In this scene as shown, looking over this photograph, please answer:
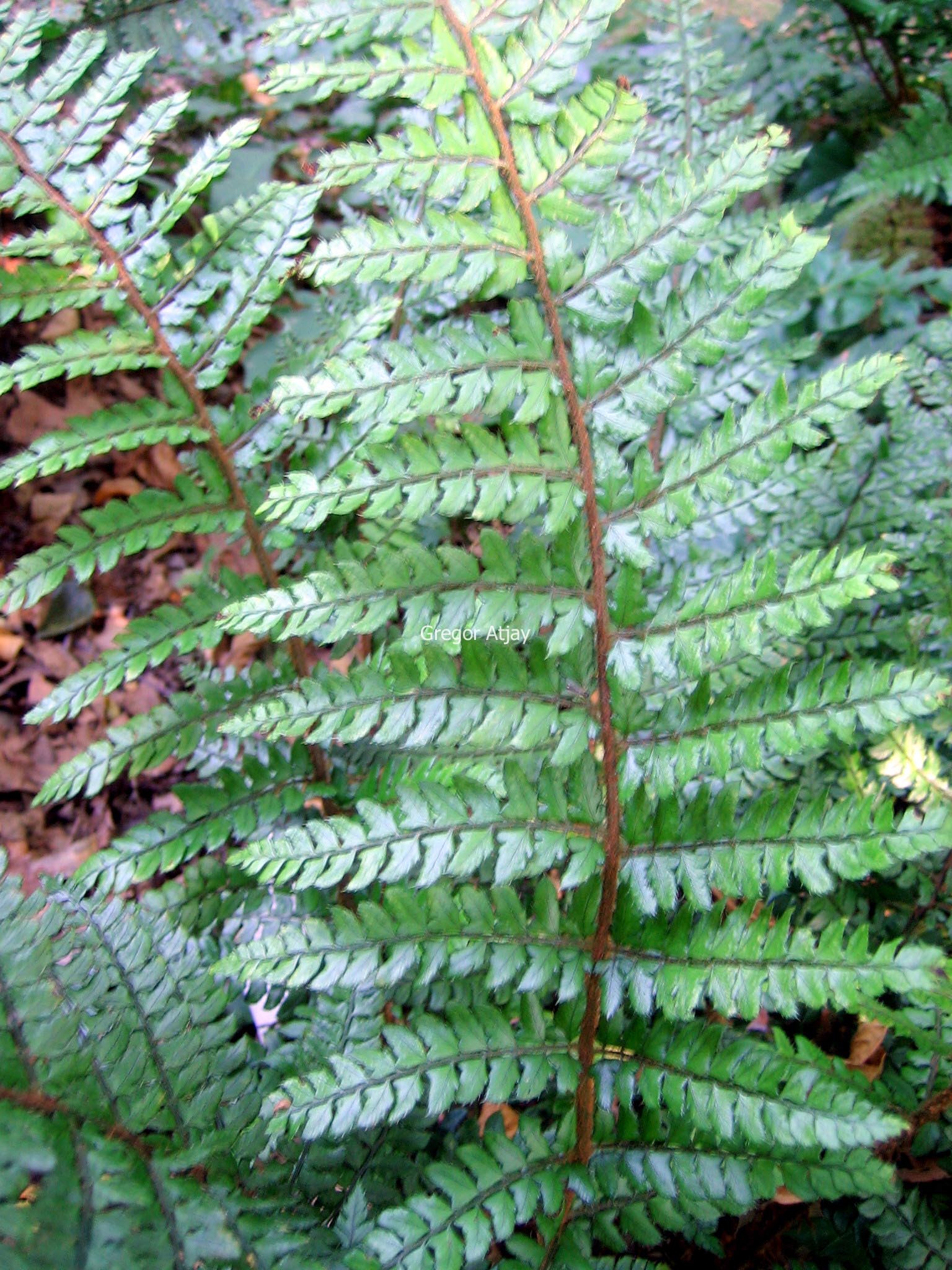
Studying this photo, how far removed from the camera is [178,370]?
4.66 ft

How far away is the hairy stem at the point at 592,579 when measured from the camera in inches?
39.0

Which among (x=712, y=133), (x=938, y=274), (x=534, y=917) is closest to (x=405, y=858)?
(x=534, y=917)

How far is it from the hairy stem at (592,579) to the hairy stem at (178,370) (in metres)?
0.64

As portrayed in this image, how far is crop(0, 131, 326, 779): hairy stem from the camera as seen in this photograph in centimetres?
132

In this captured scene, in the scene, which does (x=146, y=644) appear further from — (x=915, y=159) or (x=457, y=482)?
(x=915, y=159)

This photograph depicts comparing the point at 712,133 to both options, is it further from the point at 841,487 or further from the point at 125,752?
the point at 125,752

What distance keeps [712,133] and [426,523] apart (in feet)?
3.32

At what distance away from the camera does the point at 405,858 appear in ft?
3.29

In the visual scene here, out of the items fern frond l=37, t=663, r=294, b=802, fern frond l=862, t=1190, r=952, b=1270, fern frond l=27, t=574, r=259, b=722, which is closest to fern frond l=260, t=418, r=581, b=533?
fern frond l=27, t=574, r=259, b=722

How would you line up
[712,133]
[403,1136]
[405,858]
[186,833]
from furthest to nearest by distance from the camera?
[712,133] → [186,833] → [403,1136] → [405,858]

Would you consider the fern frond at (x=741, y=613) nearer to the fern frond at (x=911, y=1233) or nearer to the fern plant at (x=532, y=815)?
the fern plant at (x=532, y=815)

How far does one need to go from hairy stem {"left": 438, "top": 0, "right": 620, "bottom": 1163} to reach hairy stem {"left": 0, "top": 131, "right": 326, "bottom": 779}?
643mm

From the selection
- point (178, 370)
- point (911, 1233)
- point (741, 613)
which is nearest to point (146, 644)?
point (178, 370)

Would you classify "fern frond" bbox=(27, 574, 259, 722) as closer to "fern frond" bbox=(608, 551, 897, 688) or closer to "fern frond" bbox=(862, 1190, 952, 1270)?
"fern frond" bbox=(608, 551, 897, 688)
